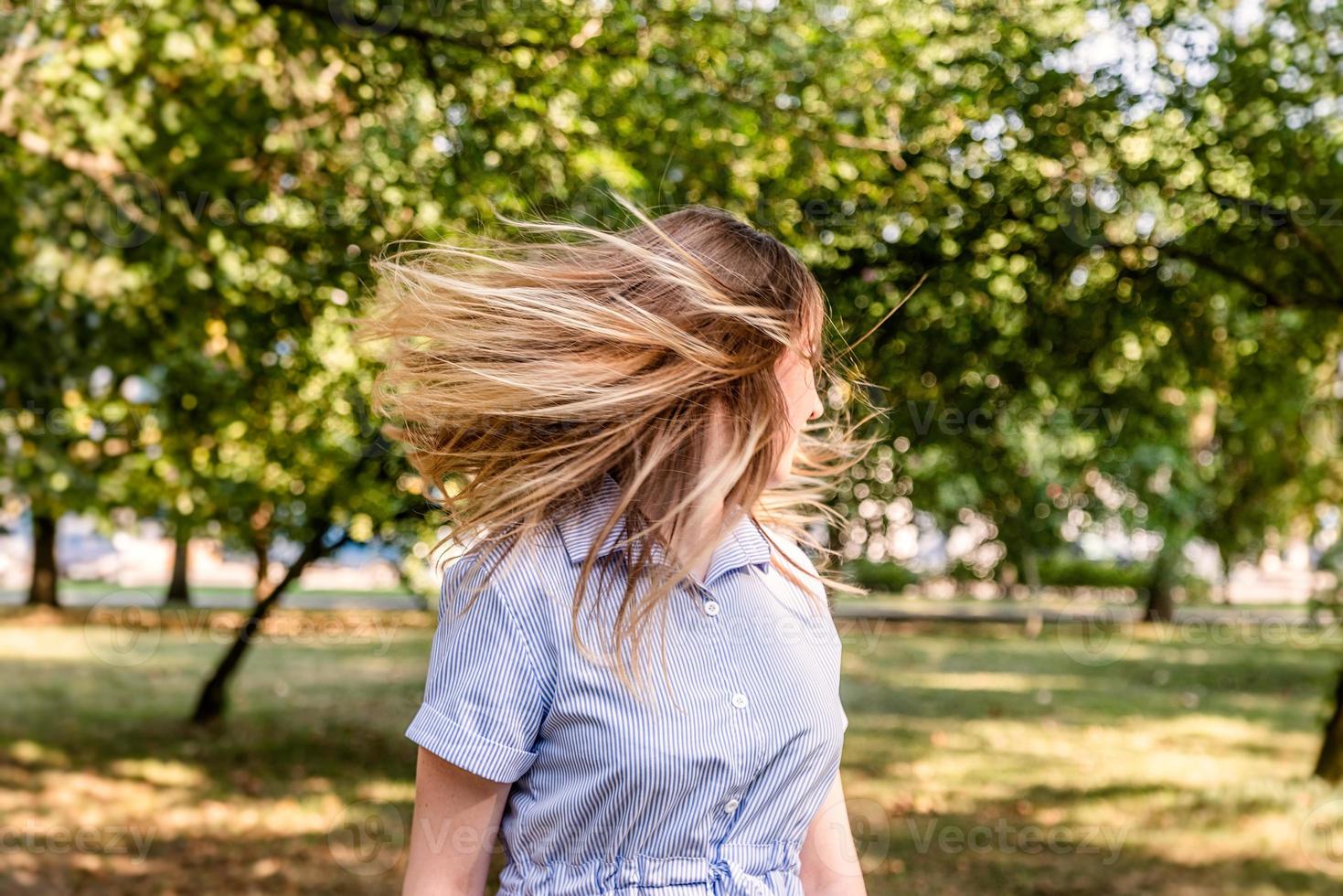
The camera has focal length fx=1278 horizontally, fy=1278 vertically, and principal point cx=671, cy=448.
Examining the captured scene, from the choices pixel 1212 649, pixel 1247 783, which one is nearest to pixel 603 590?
pixel 1247 783

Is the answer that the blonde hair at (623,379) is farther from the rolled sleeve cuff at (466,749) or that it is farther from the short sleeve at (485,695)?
the rolled sleeve cuff at (466,749)

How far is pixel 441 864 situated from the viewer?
1.53 metres

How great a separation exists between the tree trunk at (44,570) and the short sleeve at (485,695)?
2106 cm

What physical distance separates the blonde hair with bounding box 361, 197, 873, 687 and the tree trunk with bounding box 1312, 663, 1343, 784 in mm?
7575

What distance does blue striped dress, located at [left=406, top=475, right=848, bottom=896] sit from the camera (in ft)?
4.96

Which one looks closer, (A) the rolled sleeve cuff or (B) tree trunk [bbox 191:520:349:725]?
(A) the rolled sleeve cuff

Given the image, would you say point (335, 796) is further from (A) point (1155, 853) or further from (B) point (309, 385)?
(A) point (1155, 853)

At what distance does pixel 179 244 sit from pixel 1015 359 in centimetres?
349

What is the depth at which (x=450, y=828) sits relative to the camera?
5.08 ft

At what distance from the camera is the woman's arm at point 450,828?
1530 millimetres

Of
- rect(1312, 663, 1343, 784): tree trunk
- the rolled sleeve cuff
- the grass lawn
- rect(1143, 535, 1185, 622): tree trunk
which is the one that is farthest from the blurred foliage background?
rect(1143, 535, 1185, 622): tree trunk

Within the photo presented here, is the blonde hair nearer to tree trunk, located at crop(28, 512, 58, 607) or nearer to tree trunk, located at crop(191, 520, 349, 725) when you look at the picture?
tree trunk, located at crop(191, 520, 349, 725)

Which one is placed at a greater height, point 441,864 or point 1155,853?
point 441,864

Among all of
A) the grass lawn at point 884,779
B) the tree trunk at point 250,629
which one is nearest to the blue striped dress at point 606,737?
the grass lawn at point 884,779
